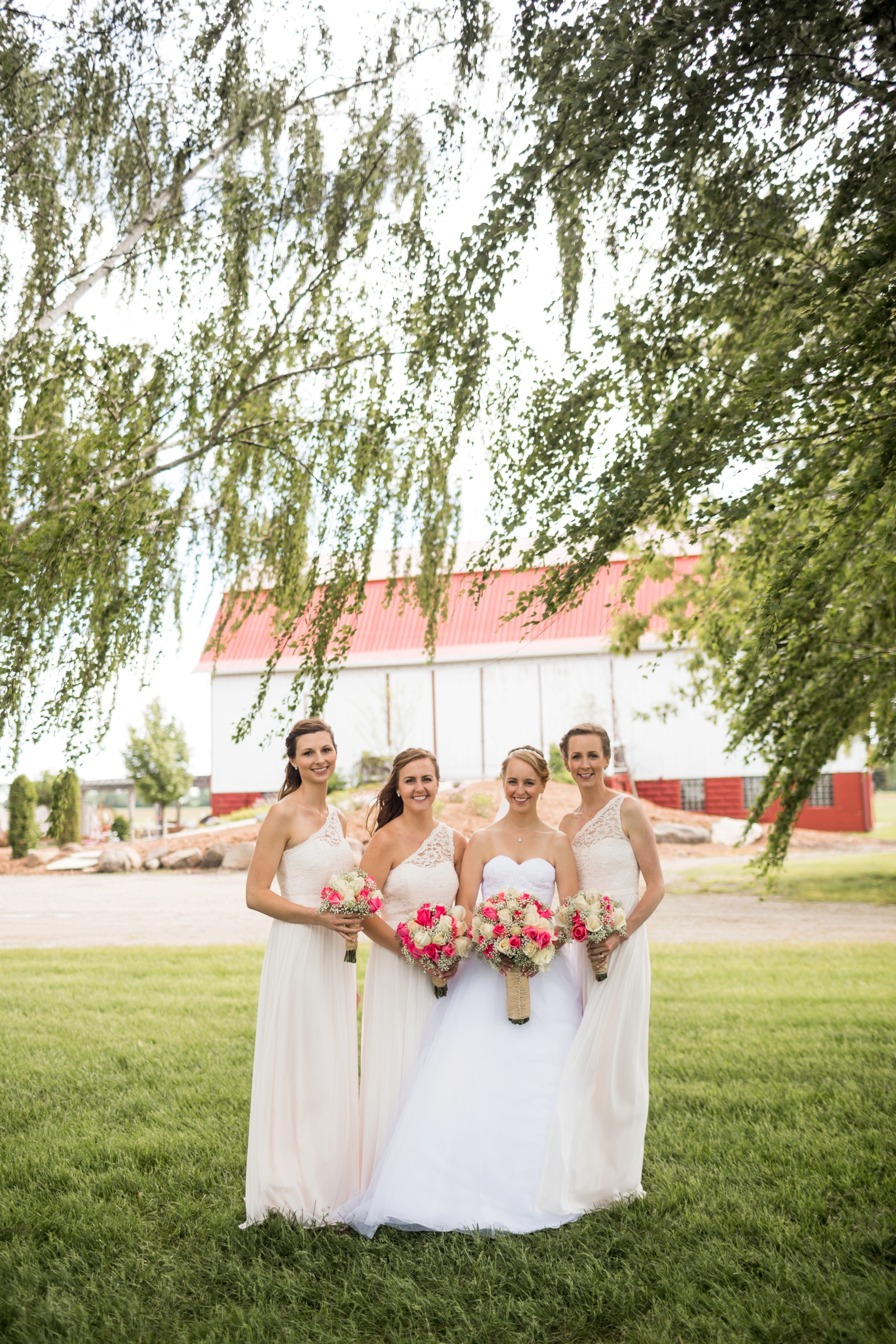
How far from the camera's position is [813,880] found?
22.1m

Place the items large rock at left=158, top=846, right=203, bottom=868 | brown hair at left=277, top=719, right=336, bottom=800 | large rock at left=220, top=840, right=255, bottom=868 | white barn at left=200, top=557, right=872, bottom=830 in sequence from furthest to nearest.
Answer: white barn at left=200, top=557, right=872, bottom=830, large rock at left=158, top=846, right=203, bottom=868, large rock at left=220, top=840, right=255, bottom=868, brown hair at left=277, top=719, right=336, bottom=800

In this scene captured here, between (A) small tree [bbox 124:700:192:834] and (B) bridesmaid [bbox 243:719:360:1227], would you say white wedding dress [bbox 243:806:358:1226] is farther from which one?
(A) small tree [bbox 124:700:192:834]

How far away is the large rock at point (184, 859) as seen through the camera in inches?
1123

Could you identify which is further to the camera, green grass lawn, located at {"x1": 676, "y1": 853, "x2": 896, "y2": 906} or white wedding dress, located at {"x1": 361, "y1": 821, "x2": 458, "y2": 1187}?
green grass lawn, located at {"x1": 676, "y1": 853, "x2": 896, "y2": 906}

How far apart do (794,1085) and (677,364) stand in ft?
17.1

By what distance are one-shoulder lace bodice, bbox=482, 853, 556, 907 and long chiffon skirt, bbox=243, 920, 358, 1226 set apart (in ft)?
3.08

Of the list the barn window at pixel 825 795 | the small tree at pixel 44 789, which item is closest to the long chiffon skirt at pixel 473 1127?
the barn window at pixel 825 795

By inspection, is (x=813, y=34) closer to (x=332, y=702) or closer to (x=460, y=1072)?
(x=460, y=1072)

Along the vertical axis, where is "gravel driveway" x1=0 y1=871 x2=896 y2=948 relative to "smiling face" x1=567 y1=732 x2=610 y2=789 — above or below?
below

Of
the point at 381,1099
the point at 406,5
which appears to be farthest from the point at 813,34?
the point at 381,1099

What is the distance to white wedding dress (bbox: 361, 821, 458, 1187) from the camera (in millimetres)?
5035

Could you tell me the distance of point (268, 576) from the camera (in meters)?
7.68

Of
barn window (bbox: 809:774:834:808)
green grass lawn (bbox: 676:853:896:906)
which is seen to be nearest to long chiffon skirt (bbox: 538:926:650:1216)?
green grass lawn (bbox: 676:853:896:906)

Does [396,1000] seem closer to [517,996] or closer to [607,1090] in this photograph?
[517,996]
